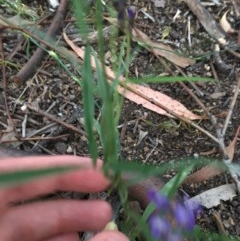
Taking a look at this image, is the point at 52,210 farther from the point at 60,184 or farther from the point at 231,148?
the point at 231,148

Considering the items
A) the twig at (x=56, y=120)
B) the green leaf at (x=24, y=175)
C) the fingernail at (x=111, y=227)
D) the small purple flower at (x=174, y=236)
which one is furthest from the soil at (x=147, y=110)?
the green leaf at (x=24, y=175)

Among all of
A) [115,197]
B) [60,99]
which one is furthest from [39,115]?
[115,197]

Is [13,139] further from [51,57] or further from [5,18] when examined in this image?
[5,18]

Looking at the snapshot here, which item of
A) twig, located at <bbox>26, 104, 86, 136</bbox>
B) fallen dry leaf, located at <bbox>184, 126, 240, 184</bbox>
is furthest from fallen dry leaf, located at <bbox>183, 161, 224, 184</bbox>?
twig, located at <bbox>26, 104, 86, 136</bbox>

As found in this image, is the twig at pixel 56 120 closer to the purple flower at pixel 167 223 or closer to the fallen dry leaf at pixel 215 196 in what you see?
the fallen dry leaf at pixel 215 196

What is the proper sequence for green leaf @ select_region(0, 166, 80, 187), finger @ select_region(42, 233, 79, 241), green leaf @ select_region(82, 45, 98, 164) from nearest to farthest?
green leaf @ select_region(0, 166, 80, 187) < green leaf @ select_region(82, 45, 98, 164) < finger @ select_region(42, 233, 79, 241)

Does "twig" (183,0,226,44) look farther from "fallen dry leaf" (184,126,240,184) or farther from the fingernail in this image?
the fingernail
